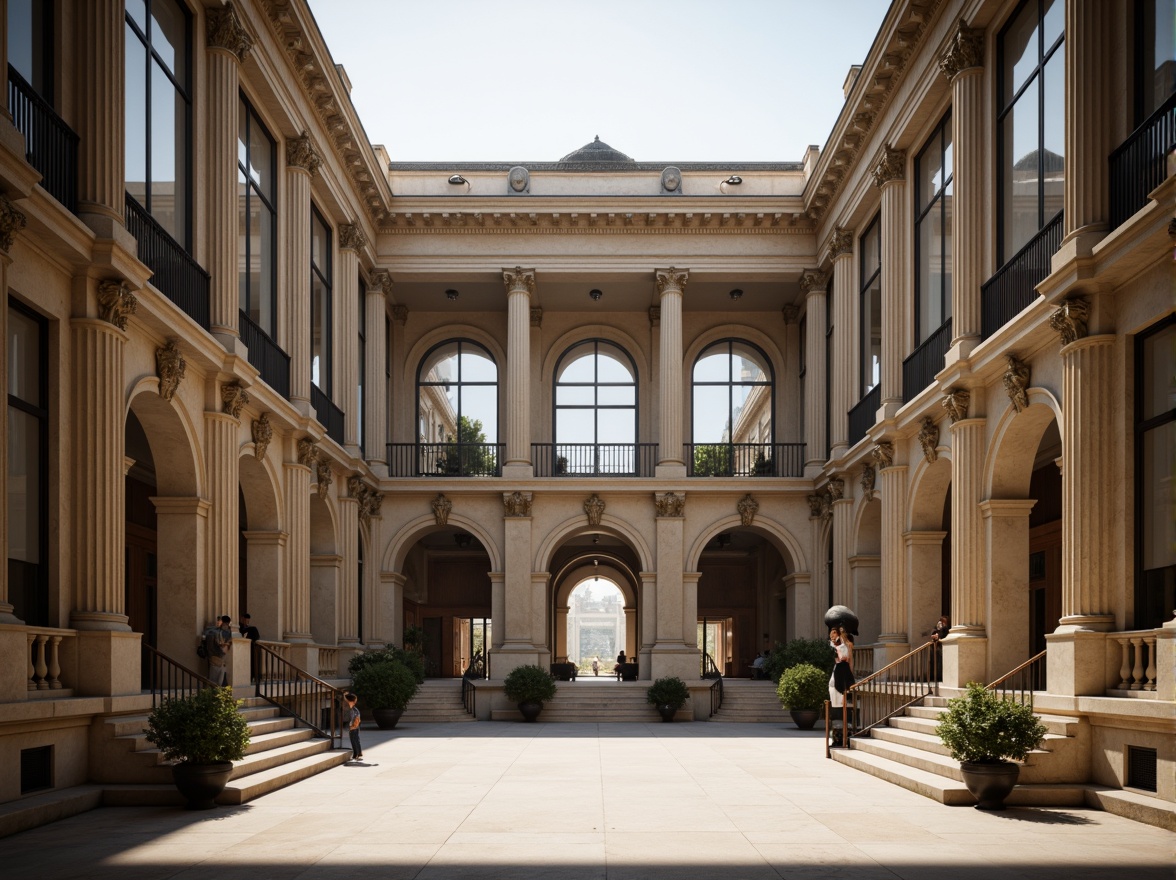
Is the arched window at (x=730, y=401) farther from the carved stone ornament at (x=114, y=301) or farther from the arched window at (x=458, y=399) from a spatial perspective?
the carved stone ornament at (x=114, y=301)

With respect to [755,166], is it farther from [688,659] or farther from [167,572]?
[167,572]

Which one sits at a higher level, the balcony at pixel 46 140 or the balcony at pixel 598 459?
the balcony at pixel 46 140

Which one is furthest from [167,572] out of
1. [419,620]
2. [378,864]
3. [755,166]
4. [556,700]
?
[419,620]

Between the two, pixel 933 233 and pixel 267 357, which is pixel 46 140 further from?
pixel 933 233

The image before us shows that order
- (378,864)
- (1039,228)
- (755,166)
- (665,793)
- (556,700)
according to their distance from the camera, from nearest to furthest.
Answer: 1. (378,864)
2. (665,793)
3. (1039,228)
4. (556,700)
5. (755,166)

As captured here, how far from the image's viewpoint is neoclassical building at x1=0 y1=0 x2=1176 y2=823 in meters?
Result: 14.0

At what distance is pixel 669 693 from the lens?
3061cm

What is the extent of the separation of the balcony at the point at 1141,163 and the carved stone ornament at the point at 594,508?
66.4ft

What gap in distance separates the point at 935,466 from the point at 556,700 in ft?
42.9

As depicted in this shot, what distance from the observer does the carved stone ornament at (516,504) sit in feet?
110

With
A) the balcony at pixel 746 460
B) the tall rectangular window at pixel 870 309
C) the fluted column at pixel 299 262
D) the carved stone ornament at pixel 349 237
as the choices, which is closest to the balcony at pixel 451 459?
the balcony at pixel 746 460

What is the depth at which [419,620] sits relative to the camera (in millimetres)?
44875

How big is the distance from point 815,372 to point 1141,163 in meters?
19.4

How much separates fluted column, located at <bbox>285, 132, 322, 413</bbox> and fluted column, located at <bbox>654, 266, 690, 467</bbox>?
11650 mm
